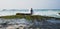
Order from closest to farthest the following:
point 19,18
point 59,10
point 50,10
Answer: point 19,18 < point 59,10 < point 50,10

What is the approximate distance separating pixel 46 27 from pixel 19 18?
2.51ft

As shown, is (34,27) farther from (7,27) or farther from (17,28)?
(7,27)

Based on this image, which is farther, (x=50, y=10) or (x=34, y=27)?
(x=50, y=10)

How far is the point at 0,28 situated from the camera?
1743 millimetres

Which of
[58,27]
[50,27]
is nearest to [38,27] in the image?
[50,27]

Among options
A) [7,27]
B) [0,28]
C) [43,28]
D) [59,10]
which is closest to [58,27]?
[43,28]

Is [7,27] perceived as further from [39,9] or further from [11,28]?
[39,9]

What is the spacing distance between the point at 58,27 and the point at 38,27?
35cm

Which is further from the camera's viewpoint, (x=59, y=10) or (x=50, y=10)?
(x=50, y=10)

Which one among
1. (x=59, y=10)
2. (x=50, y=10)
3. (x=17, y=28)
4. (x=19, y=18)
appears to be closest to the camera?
(x=17, y=28)

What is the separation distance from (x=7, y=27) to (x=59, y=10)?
89.4 inches

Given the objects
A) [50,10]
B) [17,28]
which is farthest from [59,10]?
[17,28]

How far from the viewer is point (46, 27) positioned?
1.79 metres

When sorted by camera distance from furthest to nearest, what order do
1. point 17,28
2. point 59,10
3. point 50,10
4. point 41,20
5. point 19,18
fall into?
point 50,10 → point 59,10 → point 19,18 → point 41,20 → point 17,28
